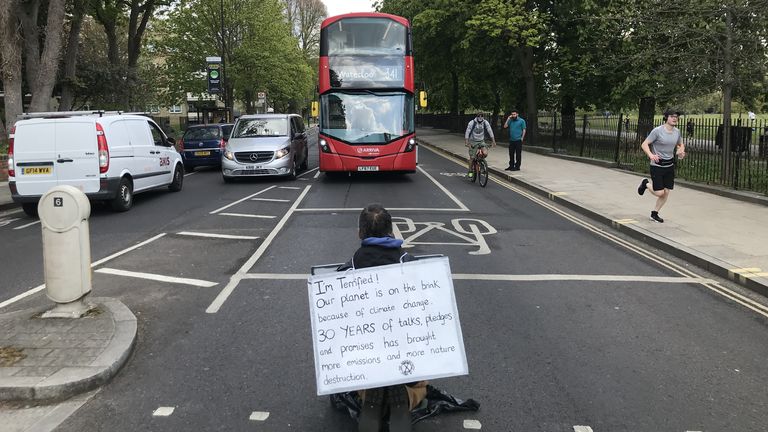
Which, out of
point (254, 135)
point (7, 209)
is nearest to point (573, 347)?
point (7, 209)

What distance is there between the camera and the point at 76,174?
10570mm

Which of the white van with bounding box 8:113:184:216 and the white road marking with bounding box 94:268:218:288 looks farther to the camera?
the white van with bounding box 8:113:184:216

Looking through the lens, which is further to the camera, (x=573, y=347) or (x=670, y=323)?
(x=670, y=323)

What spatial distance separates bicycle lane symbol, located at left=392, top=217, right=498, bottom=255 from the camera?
8156 mm

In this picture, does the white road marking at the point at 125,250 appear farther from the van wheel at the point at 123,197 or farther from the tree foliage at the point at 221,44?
the tree foliage at the point at 221,44

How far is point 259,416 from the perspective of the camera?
349 cm

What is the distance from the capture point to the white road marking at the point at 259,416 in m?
3.46

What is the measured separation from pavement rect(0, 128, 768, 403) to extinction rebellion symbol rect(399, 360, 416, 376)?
2119 millimetres

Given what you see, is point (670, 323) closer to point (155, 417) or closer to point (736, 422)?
point (736, 422)

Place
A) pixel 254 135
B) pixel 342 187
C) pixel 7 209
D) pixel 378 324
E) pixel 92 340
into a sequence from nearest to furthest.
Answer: pixel 378 324, pixel 92 340, pixel 7 209, pixel 342 187, pixel 254 135

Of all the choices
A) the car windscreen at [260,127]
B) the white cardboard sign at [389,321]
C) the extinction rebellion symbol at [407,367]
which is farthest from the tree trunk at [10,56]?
the extinction rebellion symbol at [407,367]

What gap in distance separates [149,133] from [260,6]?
3281cm

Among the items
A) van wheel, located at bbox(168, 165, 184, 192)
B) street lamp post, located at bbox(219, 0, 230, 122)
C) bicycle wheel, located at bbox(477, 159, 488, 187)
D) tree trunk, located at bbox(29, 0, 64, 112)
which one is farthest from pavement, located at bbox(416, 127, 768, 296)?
street lamp post, located at bbox(219, 0, 230, 122)

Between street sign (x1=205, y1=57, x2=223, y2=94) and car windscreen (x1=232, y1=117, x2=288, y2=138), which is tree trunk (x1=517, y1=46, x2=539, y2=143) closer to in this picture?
street sign (x1=205, y1=57, x2=223, y2=94)
